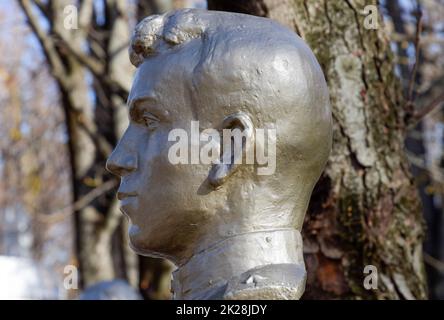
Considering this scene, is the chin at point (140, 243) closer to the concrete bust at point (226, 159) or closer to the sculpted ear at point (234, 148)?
the concrete bust at point (226, 159)

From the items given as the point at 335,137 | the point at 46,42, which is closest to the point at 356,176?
the point at 335,137

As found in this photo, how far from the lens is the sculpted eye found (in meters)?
3.28

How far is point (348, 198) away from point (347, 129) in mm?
370

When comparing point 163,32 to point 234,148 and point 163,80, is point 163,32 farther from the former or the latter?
point 234,148

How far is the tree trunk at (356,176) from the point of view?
468 centimetres

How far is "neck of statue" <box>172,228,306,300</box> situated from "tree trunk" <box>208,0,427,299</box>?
4.81 feet

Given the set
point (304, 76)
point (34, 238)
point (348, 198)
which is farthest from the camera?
point (34, 238)

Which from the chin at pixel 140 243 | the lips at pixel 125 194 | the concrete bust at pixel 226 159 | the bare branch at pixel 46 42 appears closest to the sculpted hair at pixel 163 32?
the concrete bust at pixel 226 159

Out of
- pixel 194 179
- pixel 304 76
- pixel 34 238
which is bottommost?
pixel 34 238

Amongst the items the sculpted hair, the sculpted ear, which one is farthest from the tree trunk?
the sculpted ear

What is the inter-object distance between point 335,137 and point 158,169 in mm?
1760
